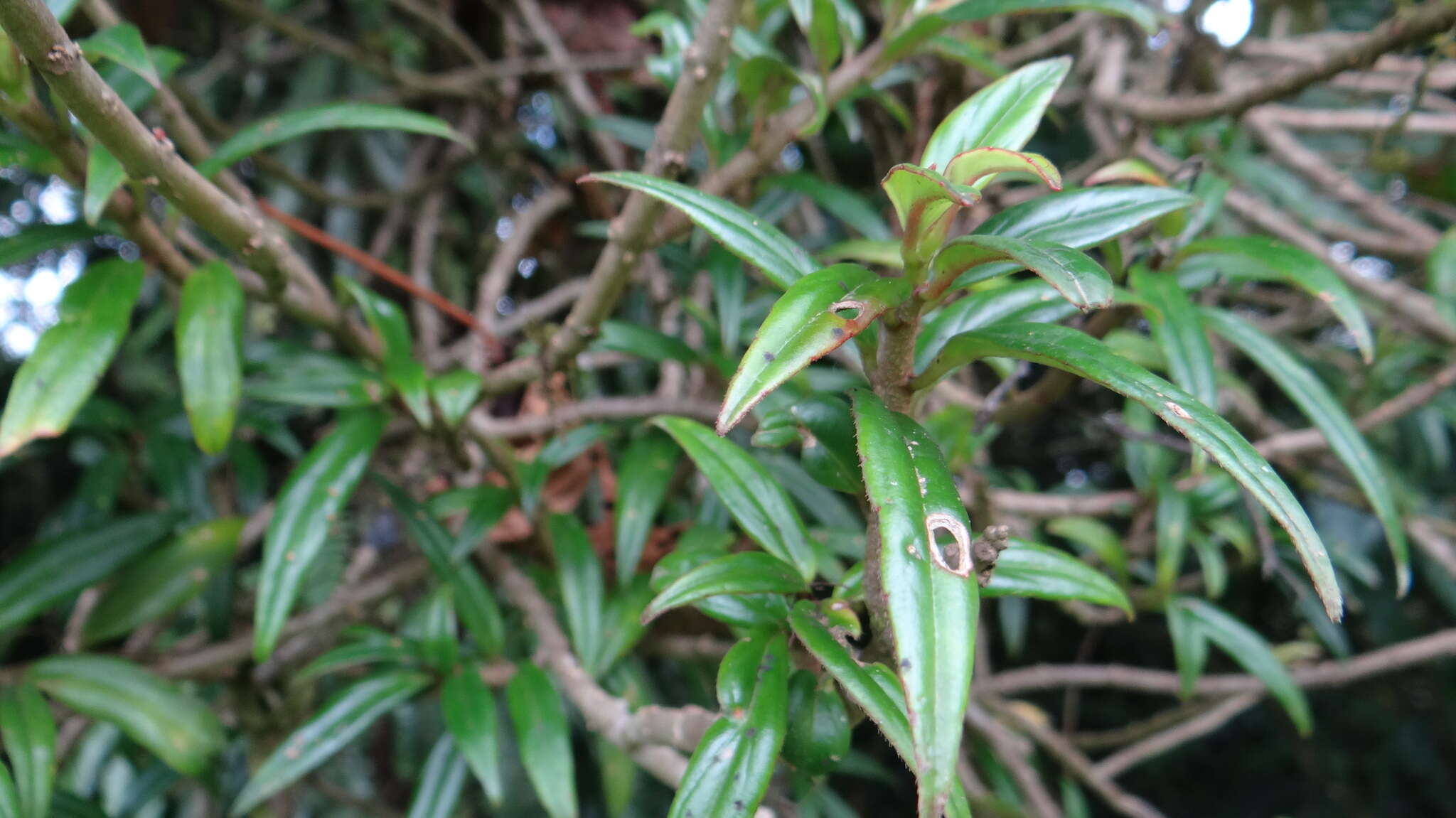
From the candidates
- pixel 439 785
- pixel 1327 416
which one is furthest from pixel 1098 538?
pixel 439 785

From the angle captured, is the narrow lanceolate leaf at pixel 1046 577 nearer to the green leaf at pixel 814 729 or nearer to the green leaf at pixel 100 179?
the green leaf at pixel 814 729

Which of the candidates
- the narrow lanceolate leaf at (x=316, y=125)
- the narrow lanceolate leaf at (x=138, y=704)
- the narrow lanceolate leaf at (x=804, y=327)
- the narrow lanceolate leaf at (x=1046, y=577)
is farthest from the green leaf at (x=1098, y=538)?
the narrow lanceolate leaf at (x=138, y=704)

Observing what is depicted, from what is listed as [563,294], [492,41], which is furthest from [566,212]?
[492,41]

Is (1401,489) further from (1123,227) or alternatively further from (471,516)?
(471,516)

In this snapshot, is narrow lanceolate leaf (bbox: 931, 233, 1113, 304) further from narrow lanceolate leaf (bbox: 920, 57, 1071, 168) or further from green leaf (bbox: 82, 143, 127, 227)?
green leaf (bbox: 82, 143, 127, 227)

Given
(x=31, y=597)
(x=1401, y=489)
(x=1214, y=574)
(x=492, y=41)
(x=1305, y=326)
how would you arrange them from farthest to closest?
(x=492, y=41) → (x=1305, y=326) → (x=1401, y=489) → (x=1214, y=574) → (x=31, y=597)

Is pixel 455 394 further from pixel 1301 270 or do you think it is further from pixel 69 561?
pixel 1301 270
